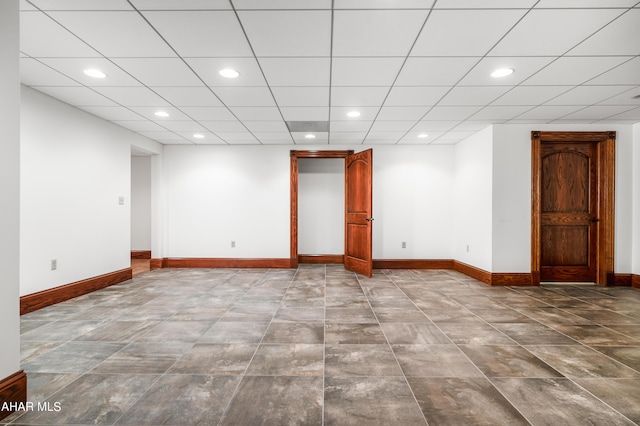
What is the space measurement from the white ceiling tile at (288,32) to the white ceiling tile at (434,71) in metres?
0.91

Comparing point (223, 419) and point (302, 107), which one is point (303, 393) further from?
point (302, 107)

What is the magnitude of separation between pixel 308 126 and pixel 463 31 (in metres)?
2.96

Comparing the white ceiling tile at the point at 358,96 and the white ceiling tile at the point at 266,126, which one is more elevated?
the white ceiling tile at the point at 266,126

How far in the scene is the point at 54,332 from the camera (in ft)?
9.19

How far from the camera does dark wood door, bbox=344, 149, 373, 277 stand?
551 cm

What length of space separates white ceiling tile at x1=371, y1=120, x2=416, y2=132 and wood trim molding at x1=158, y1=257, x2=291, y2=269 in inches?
128

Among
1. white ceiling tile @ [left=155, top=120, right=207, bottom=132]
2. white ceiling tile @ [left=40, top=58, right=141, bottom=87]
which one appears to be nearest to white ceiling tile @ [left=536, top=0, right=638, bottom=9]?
white ceiling tile @ [left=40, top=58, right=141, bottom=87]

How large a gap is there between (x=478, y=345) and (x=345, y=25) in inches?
114

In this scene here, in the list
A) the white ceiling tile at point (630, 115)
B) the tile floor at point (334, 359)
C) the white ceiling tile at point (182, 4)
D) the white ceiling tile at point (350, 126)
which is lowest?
the tile floor at point (334, 359)

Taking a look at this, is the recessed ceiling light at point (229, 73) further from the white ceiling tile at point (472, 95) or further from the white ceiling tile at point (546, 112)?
the white ceiling tile at point (546, 112)

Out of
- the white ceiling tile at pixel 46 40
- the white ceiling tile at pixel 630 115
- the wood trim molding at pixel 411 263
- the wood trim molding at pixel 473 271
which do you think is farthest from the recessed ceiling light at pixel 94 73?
the white ceiling tile at pixel 630 115

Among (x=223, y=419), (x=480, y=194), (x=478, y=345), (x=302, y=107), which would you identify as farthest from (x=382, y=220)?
(x=223, y=419)

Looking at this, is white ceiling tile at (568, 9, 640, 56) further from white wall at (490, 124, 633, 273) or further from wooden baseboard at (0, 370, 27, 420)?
wooden baseboard at (0, 370, 27, 420)

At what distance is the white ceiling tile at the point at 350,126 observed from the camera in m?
4.77
